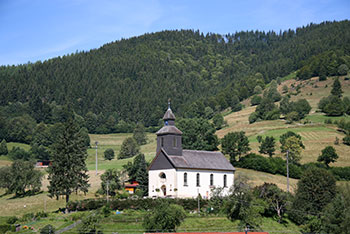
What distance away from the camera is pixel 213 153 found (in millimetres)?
85938

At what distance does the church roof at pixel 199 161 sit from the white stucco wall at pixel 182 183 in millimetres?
805

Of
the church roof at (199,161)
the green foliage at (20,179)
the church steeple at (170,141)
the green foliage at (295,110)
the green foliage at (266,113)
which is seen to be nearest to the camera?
the church roof at (199,161)

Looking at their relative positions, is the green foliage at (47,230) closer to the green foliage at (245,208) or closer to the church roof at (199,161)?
the green foliage at (245,208)

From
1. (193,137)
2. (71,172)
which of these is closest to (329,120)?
(193,137)

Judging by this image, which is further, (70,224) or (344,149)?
(344,149)

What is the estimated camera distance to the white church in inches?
3036

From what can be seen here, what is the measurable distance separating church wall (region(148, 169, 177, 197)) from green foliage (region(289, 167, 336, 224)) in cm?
1874

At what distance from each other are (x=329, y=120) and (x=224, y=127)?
3971 cm

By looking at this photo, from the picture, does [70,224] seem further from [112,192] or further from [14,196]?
[14,196]

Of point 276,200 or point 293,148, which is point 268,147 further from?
point 276,200

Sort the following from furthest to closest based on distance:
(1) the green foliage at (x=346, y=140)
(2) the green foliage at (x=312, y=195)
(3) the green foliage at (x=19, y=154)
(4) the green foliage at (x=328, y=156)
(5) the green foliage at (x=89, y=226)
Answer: (3) the green foliage at (x=19, y=154), (1) the green foliage at (x=346, y=140), (4) the green foliage at (x=328, y=156), (2) the green foliage at (x=312, y=195), (5) the green foliage at (x=89, y=226)

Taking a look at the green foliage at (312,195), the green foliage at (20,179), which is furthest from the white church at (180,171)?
the green foliage at (20,179)

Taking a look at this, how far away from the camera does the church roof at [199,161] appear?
256 feet

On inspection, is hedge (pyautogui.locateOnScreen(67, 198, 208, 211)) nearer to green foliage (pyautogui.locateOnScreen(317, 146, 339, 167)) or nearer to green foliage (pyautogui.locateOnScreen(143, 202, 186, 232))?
green foliage (pyautogui.locateOnScreen(143, 202, 186, 232))
